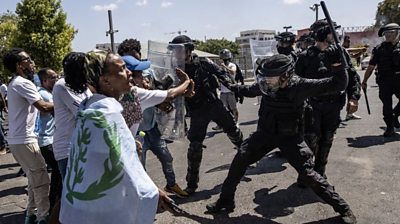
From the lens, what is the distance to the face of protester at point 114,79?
232cm

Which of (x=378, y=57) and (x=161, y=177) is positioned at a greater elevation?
(x=378, y=57)

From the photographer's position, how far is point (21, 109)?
397cm

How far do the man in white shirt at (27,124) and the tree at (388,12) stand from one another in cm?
5224

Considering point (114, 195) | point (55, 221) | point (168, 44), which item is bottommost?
point (55, 221)

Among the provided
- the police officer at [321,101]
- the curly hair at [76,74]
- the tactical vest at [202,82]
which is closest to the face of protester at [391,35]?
the police officer at [321,101]

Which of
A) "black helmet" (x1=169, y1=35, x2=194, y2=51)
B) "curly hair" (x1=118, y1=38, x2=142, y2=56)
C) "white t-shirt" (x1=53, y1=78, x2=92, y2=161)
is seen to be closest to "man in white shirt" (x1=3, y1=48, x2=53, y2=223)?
"white t-shirt" (x1=53, y1=78, x2=92, y2=161)

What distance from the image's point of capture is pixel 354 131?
8.00m

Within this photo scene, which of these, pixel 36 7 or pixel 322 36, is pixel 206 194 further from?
pixel 36 7

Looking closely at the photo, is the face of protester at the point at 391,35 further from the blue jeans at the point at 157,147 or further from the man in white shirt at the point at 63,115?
the man in white shirt at the point at 63,115

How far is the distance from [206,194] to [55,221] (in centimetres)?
277

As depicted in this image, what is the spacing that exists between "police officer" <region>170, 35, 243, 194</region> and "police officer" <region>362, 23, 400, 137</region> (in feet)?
11.1

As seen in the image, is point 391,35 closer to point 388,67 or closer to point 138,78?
point 388,67

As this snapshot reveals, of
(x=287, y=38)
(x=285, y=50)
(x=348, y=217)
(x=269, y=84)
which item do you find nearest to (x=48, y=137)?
(x=269, y=84)

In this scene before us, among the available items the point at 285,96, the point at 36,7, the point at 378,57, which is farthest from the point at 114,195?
the point at 36,7
